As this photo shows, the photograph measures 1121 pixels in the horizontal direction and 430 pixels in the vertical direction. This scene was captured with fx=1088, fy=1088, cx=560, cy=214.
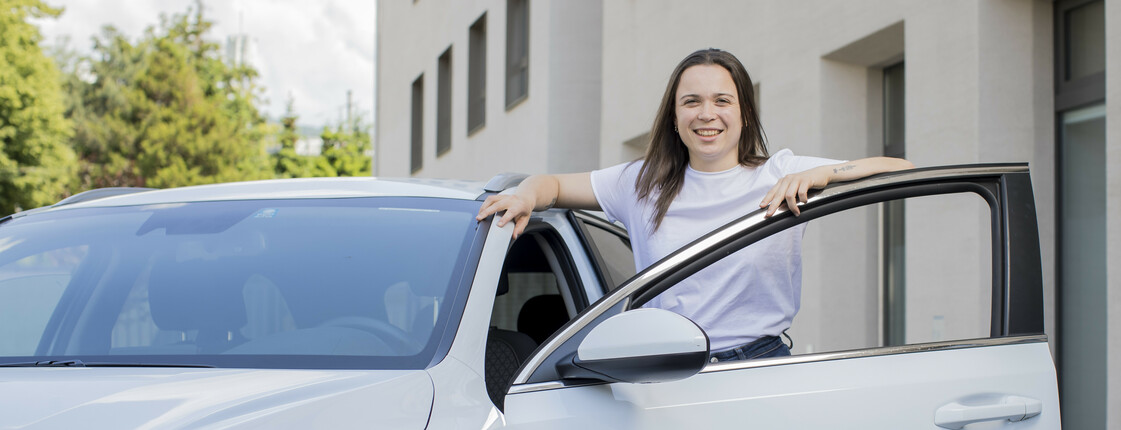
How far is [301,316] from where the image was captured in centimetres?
245

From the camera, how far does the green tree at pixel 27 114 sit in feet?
101

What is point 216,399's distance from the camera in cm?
191

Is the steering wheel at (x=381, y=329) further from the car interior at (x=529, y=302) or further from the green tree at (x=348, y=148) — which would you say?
the green tree at (x=348, y=148)

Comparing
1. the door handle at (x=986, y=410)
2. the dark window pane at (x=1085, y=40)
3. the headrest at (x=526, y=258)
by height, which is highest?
the dark window pane at (x=1085, y=40)

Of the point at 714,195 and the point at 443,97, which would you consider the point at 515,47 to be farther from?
the point at 714,195

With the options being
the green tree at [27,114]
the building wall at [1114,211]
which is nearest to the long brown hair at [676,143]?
the building wall at [1114,211]

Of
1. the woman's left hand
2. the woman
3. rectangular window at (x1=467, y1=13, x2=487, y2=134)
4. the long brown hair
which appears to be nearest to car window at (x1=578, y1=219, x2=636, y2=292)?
the woman

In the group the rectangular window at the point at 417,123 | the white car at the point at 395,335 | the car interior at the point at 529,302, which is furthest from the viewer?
the rectangular window at the point at 417,123

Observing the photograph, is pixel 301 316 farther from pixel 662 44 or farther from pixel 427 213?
pixel 662 44

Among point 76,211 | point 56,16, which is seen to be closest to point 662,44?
point 76,211

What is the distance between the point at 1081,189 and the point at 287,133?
65.8 meters

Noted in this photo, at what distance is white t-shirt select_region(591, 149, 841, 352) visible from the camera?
265cm

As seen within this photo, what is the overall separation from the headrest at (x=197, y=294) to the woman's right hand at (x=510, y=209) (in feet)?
1.98

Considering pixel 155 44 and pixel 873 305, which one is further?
pixel 155 44
